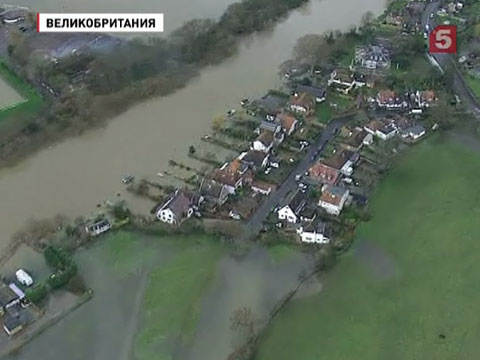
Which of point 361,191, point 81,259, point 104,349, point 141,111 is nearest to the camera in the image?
point 104,349

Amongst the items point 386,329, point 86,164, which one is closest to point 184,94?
point 86,164

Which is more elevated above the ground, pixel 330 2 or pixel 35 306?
pixel 330 2

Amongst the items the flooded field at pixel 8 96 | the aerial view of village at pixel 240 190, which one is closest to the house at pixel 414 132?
the aerial view of village at pixel 240 190

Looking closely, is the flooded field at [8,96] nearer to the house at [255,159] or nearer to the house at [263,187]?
the house at [255,159]

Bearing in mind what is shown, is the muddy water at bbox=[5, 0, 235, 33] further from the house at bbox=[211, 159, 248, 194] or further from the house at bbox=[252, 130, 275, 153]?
the house at bbox=[211, 159, 248, 194]

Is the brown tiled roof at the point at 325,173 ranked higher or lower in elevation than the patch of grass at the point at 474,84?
lower

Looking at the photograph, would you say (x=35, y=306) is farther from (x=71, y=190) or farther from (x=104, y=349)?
(x=71, y=190)

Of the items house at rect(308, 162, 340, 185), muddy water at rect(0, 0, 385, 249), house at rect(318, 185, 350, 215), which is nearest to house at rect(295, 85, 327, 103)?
muddy water at rect(0, 0, 385, 249)
